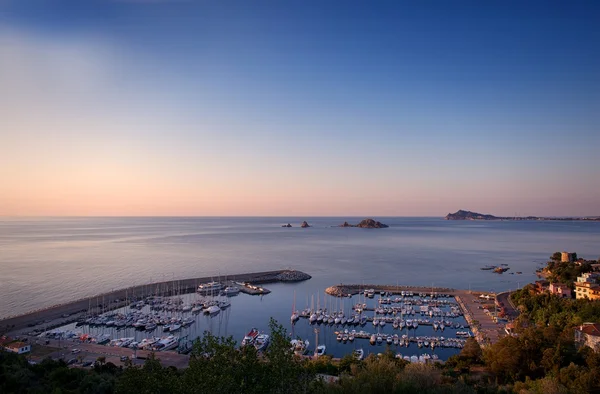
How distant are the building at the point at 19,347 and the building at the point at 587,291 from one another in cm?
3229

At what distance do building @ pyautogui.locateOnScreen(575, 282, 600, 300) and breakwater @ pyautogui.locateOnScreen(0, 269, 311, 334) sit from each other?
83.2ft

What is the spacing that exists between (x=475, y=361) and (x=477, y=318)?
10936 mm

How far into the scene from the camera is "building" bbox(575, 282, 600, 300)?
81.1ft

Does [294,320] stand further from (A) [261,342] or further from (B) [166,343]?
(B) [166,343]

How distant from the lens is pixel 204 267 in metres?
50.5

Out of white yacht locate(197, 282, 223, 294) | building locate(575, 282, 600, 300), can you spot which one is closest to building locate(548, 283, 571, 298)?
building locate(575, 282, 600, 300)

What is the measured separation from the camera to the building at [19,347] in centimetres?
1880

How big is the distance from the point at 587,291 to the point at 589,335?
1138cm

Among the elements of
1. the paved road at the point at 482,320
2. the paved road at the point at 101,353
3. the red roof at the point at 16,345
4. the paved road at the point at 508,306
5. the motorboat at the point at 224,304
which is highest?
the paved road at the point at 508,306

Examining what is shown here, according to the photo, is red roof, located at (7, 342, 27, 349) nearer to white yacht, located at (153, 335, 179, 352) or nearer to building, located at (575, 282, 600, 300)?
white yacht, located at (153, 335, 179, 352)

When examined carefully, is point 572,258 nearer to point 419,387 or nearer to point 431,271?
point 431,271

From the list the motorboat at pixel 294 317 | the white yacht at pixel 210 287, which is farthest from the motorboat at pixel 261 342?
the white yacht at pixel 210 287

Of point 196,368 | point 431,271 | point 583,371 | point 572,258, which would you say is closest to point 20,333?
point 196,368

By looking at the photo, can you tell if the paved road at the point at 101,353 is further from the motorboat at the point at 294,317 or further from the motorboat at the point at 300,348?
the motorboat at the point at 294,317
